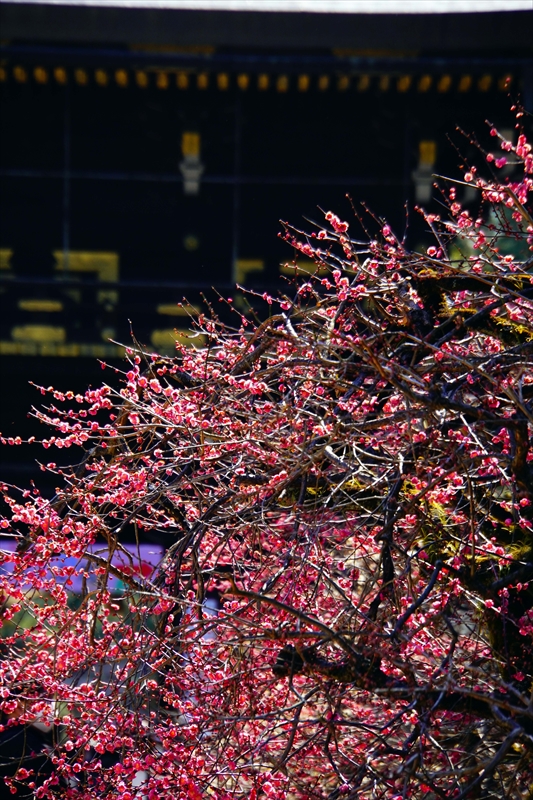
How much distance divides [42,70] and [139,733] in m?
8.98

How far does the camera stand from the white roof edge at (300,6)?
970 cm

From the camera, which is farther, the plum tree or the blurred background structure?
the blurred background structure

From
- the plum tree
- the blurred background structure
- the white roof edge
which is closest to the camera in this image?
the plum tree

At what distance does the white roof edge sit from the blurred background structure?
3 centimetres

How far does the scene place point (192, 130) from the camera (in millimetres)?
11633

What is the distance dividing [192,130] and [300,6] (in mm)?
2314

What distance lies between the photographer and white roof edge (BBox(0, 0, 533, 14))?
9703 millimetres

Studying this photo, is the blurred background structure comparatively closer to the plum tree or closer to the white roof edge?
the white roof edge

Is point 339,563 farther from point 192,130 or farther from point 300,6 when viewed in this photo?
point 192,130

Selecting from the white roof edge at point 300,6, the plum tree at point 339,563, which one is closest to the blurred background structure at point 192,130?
the white roof edge at point 300,6

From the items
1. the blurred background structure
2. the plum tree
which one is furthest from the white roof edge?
the plum tree

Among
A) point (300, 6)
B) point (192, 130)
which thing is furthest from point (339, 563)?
point (192, 130)

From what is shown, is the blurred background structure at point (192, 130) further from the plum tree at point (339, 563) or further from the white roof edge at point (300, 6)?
the plum tree at point (339, 563)

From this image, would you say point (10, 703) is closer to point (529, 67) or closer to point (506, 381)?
point (506, 381)
